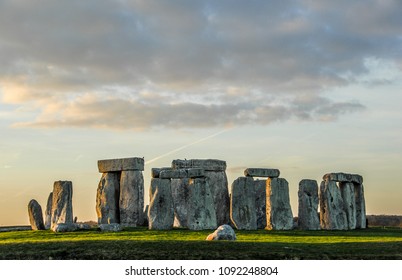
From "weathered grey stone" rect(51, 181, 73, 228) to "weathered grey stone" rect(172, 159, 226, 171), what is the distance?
4820 millimetres

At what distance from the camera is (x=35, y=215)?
105ft

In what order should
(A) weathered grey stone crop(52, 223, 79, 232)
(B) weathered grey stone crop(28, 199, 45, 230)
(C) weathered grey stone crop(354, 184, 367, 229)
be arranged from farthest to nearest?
1. (C) weathered grey stone crop(354, 184, 367, 229)
2. (B) weathered grey stone crop(28, 199, 45, 230)
3. (A) weathered grey stone crop(52, 223, 79, 232)

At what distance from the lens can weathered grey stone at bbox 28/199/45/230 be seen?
104ft

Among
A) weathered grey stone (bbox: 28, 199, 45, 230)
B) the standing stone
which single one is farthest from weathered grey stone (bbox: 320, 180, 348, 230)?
weathered grey stone (bbox: 28, 199, 45, 230)

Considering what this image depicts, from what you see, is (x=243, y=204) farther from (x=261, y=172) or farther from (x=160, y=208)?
(x=160, y=208)

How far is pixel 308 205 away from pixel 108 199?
848cm

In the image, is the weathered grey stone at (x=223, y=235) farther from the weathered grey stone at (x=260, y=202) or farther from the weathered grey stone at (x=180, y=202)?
the weathered grey stone at (x=260, y=202)

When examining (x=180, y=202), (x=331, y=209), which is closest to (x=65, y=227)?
(x=180, y=202)

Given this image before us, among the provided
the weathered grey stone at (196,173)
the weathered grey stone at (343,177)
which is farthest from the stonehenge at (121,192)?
the weathered grey stone at (343,177)

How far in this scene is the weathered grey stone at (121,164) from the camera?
107 ft

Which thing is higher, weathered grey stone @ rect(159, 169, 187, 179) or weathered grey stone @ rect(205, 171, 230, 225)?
weathered grey stone @ rect(159, 169, 187, 179)

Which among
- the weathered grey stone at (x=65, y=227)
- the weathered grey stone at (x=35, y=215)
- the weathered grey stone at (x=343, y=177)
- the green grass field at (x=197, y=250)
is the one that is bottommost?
the green grass field at (x=197, y=250)

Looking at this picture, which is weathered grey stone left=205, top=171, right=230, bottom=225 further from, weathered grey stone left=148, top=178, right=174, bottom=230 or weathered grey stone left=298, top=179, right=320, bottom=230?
weathered grey stone left=148, top=178, right=174, bottom=230

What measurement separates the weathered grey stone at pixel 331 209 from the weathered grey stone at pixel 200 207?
5.61 meters
